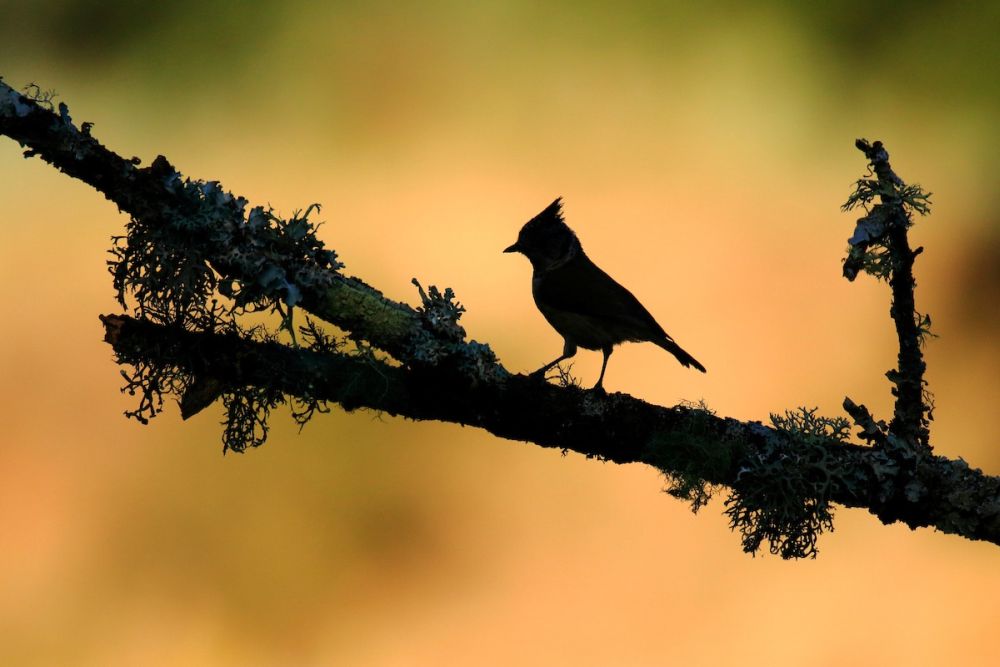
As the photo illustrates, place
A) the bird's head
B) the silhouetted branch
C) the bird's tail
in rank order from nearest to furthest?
the silhouetted branch
the bird's tail
the bird's head

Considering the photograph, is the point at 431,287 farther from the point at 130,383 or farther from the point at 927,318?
the point at 927,318

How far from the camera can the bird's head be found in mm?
6781

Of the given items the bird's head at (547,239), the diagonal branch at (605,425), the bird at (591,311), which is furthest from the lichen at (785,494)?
the bird's head at (547,239)

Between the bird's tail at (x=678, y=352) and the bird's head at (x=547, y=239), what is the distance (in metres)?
1.04

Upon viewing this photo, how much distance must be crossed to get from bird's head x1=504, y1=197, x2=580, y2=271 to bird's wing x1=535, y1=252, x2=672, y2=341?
1.43 feet

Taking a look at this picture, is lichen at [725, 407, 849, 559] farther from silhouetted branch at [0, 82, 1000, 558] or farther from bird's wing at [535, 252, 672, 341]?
bird's wing at [535, 252, 672, 341]

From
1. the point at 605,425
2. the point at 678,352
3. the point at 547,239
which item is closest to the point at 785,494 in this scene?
the point at 605,425

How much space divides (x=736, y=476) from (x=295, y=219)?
217 cm

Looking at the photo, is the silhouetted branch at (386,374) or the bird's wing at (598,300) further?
the bird's wing at (598,300)

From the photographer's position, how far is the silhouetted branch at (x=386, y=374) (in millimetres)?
3977

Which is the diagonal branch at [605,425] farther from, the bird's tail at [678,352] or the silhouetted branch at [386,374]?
the bird's tail at [678,352]

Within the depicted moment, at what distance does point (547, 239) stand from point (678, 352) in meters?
1.35

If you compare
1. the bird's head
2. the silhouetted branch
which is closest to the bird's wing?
the bird's head

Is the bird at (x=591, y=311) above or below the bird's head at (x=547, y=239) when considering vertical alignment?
below
